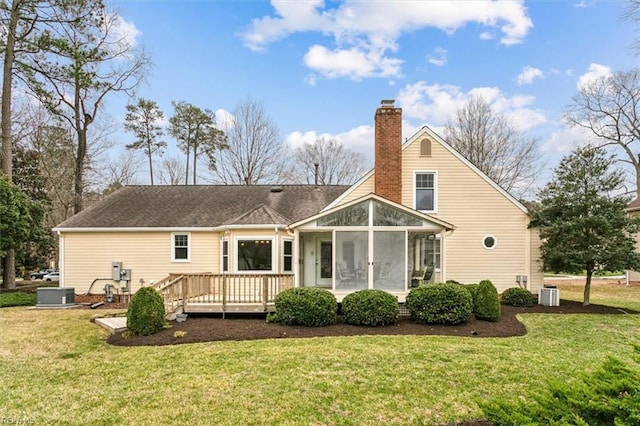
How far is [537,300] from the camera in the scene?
44.0 ft

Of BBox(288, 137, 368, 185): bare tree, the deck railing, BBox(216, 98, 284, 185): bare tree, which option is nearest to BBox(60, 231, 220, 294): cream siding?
the deck railing

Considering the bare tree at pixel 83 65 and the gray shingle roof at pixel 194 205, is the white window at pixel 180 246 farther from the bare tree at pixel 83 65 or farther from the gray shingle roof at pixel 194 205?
the bare tree at pixel 83 65

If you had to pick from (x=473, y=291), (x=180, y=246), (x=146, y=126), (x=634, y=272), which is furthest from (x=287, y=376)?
(x=146, y=126)

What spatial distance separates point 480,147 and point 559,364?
23754 millimetres

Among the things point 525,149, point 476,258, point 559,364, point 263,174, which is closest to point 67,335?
point 559,364

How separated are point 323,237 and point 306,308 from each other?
432cm

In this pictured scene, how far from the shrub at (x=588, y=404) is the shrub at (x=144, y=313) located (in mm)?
7538

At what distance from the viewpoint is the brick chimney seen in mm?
13633

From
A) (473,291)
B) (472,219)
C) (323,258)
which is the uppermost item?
(472,219)

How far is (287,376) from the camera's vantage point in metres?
6.04

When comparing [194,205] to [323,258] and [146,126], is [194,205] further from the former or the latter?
[146,126]

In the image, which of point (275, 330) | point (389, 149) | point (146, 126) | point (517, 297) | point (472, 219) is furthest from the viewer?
point (146, 126)

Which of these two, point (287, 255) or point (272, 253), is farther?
point (287, 255)

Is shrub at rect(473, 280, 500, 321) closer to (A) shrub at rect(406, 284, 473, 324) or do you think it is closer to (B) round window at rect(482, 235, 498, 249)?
(A) shrub at rect(406, 284, 473, 324)
